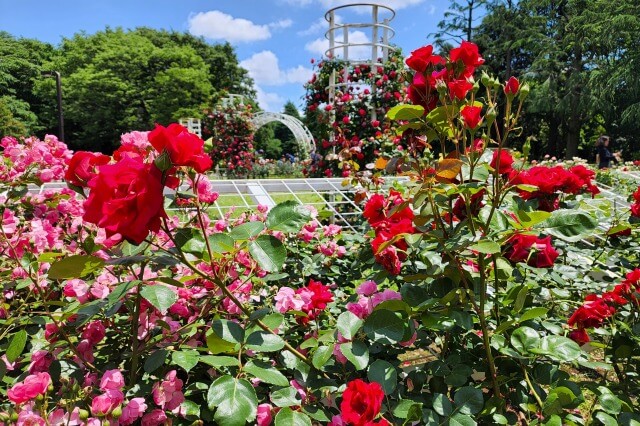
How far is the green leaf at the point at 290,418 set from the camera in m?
0.71

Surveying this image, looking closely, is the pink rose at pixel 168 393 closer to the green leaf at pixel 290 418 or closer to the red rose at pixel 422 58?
the green leaf at pixel 290 418

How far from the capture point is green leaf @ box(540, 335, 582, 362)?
0.83 m

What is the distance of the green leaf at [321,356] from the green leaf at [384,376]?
8cm

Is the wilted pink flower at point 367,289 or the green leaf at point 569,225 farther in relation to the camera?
the wilted pink flower at point 367,289

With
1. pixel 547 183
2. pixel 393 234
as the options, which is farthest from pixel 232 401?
pixel 547 183

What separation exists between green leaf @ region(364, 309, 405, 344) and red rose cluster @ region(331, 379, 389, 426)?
0.44 ft

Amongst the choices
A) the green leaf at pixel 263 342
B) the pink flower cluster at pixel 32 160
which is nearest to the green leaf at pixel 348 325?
the green leaf at pixel 263 342

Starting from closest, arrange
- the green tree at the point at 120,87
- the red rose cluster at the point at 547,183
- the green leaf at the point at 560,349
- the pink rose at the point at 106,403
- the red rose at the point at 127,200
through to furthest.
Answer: the red rose at the point at 127,200
the pink rose at the point at 106,403
the green leaf at the point at 560,349
the red rose cluster at the point at 547,183
the green tree at the point at 120,87

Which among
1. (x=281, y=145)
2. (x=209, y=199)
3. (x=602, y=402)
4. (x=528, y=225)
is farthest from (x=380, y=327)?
(x=281, y=145)

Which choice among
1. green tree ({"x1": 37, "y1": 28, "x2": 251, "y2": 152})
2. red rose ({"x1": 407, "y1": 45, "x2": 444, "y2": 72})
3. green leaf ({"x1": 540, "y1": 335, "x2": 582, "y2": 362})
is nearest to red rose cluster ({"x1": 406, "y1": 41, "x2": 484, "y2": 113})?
red rose ({"x1": 407, "y1": 45, "x2": 444, "y2": 72})

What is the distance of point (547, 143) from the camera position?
2511 centimetres

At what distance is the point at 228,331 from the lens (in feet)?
2.58

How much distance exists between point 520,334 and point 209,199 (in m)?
0.76

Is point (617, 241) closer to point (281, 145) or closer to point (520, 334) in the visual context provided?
point (520, 334)
